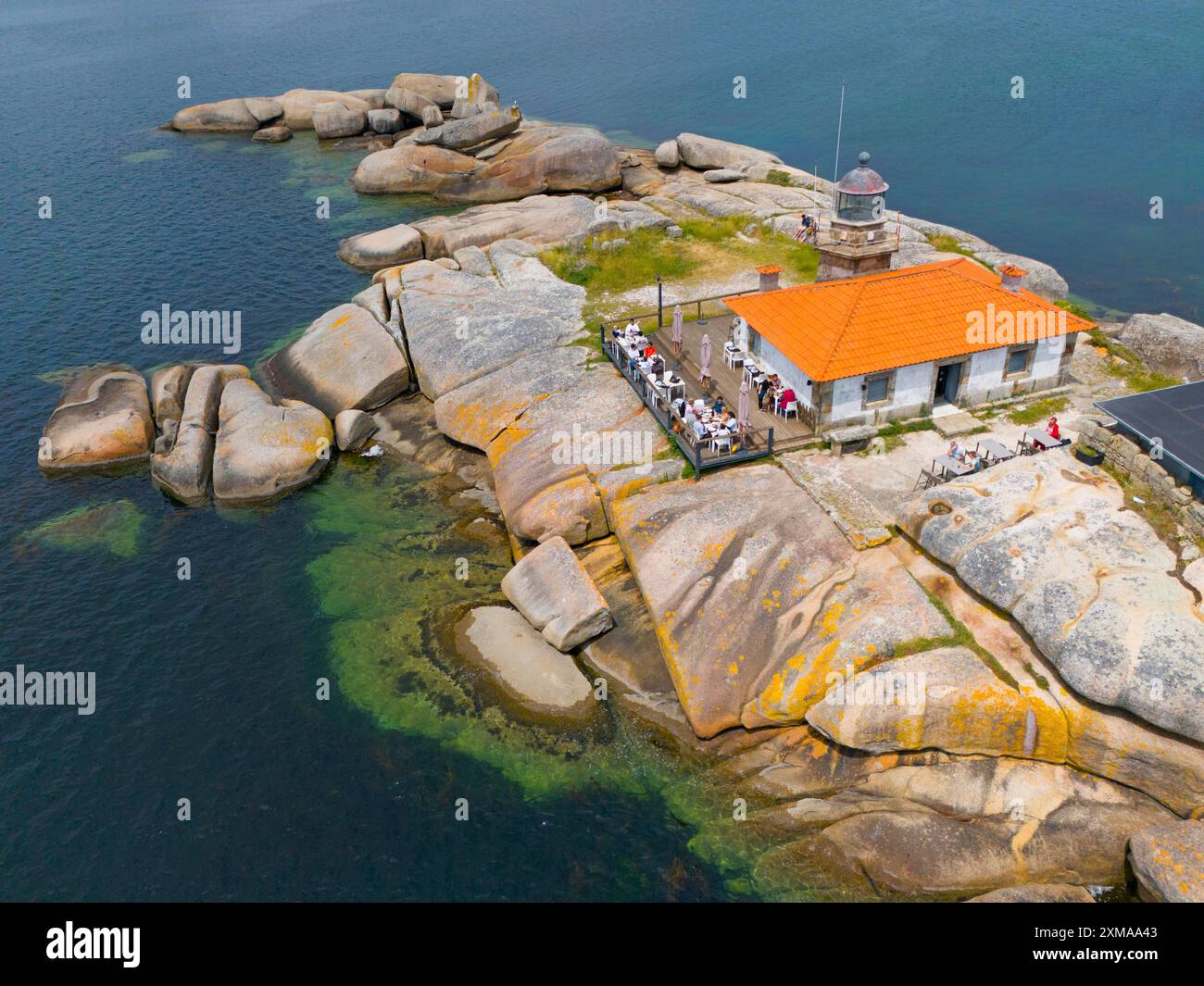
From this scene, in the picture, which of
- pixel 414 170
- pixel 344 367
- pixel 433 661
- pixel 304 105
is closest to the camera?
pixel 433 661

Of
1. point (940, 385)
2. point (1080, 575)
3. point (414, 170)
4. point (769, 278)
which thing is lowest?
point (1080, 575)

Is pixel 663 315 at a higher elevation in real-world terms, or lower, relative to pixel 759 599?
higher

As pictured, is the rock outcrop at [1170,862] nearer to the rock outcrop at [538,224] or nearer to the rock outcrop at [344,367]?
the rock outcrop at [344,367]

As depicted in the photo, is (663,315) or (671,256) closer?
(663,315)

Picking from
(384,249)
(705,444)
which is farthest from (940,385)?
(384,249)

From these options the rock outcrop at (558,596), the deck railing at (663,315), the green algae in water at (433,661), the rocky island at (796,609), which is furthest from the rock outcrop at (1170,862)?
the deck railing at (663,315)

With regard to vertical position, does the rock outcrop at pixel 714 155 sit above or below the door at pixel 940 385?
above

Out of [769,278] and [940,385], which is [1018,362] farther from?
[769,278]
